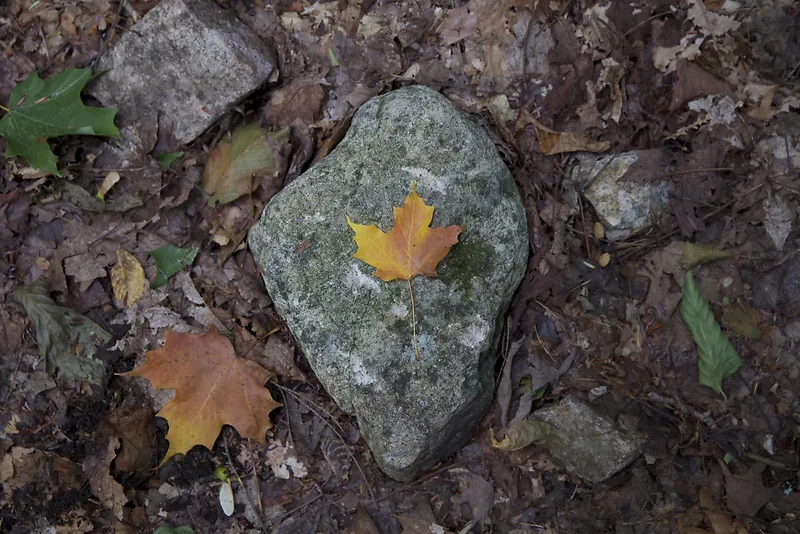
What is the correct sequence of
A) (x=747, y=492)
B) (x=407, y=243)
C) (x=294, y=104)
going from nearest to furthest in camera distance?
1. (x=407, y=243)
2. (x=747, y=492)
3. (x=294, y=104)

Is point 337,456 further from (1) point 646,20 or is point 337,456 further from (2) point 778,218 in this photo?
(1) point 646,20

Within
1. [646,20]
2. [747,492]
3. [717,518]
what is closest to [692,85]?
[646,20]

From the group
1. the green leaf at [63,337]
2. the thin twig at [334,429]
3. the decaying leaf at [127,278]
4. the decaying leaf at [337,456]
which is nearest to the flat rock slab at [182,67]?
the decaying leaf at [127,278]

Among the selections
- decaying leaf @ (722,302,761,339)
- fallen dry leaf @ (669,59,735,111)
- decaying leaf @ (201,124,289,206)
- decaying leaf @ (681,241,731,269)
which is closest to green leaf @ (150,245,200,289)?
decaying leaf @ (201,124,289,206)

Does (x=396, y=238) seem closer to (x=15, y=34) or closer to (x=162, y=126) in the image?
(x=162, y=126)

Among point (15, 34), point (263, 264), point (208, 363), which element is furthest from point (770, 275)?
point (15, 34)

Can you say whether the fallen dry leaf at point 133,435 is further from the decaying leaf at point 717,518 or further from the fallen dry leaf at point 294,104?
the decaying leaf at point 717,518
